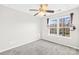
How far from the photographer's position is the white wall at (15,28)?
3.47 m

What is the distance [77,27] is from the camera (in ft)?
12.9

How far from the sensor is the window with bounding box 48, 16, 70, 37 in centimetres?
467

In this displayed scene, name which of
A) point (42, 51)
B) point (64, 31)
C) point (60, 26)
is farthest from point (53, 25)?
point (42, 51)

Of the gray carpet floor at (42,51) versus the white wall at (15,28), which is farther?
the white wall at (15,28)

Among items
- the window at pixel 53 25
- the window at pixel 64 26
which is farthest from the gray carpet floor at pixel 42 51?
the window at pixel 53 25

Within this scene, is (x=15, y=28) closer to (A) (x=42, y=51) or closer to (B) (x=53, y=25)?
(A) (x=42, y=51)

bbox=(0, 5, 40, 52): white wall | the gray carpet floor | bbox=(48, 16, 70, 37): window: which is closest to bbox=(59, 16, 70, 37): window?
bbox=(48, 16, 70, 37): window

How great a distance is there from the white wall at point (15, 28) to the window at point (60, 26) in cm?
137

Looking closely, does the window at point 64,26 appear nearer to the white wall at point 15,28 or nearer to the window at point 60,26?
the window at point 60,26

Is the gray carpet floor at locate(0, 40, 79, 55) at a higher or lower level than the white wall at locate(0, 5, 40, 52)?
lower

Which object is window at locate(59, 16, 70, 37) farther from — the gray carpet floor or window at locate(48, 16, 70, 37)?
the gray carpet floor

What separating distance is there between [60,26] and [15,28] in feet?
9.42

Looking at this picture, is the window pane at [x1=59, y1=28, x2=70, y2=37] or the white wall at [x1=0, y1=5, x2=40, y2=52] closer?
the white wall at [x1=0, y1=5, x2=40, y2=52]

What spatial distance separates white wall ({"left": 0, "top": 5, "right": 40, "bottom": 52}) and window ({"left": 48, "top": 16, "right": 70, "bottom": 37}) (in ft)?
4.48
